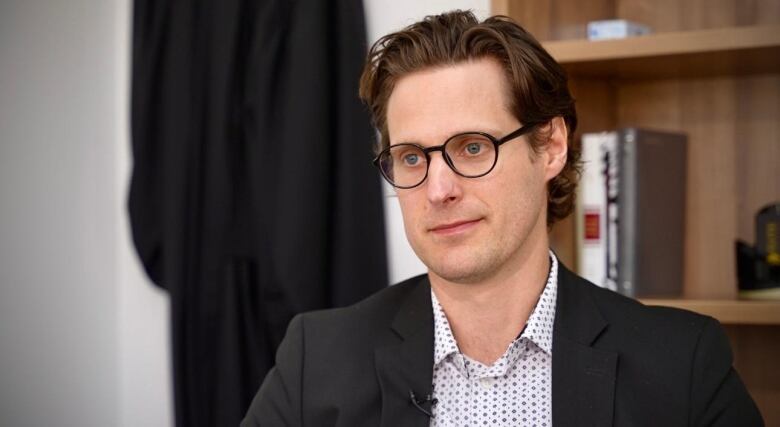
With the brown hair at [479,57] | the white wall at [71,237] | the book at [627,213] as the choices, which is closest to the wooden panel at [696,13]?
the book at [627,213]

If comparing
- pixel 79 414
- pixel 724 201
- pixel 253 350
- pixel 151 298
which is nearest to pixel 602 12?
pixel 724 201

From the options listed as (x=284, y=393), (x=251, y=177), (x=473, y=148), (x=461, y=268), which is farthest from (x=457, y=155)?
(x=251, y=177)

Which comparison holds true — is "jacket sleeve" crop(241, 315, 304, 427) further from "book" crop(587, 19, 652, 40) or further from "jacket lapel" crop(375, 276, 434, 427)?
"book" crop(587, 19, 652, 40)

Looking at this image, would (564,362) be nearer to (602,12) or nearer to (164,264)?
(602,12)

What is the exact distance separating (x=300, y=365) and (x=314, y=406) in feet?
0.26

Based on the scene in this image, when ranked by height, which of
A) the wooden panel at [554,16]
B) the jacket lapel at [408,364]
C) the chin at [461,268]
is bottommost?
the jacket lapel at [408,364]

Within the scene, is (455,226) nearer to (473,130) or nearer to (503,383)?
(473,130)

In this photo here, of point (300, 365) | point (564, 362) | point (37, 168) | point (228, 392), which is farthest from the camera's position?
point (37, 168)

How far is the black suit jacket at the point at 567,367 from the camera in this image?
1398mm

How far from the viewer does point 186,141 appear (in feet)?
7.12

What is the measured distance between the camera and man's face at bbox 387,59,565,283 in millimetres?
1392

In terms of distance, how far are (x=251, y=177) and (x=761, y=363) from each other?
3.89ft

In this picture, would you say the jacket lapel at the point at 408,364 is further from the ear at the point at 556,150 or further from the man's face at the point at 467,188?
the ear at the point at 556,150

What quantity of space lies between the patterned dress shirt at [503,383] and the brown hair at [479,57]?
0.30m
